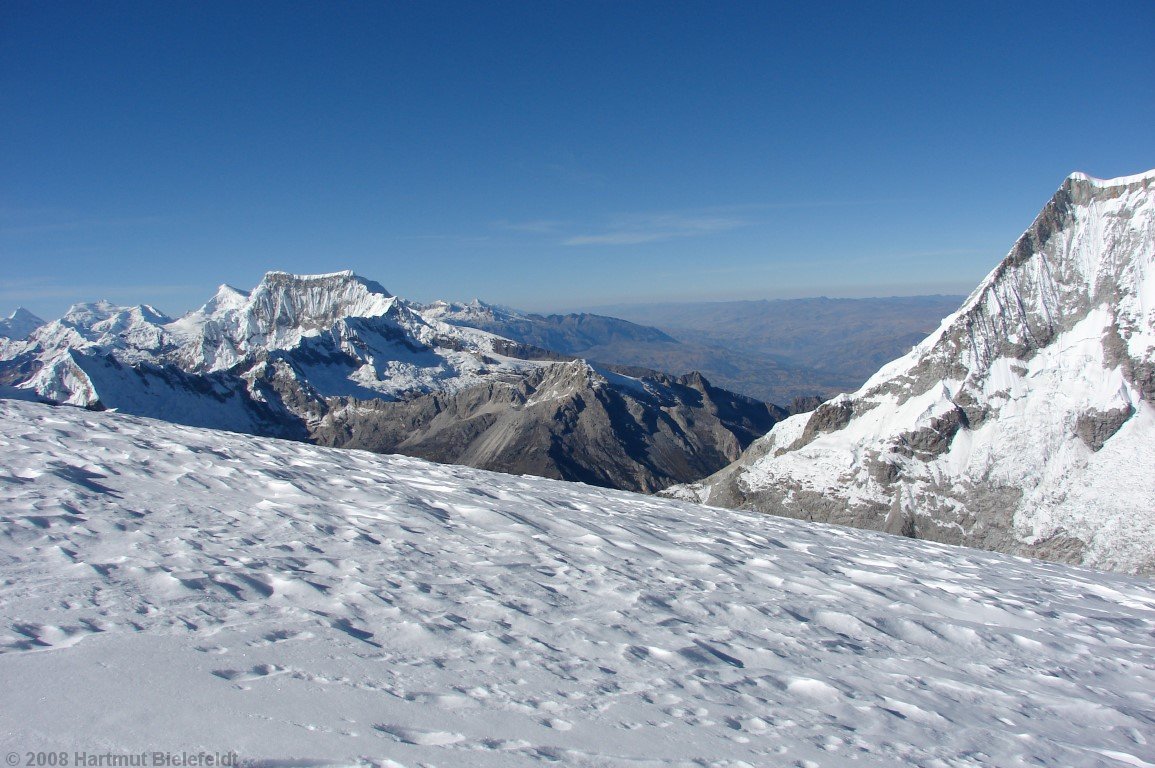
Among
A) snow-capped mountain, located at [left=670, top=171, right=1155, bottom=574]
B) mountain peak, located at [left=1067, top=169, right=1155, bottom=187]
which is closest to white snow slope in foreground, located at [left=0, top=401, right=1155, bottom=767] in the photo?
snow-capped mountain, located at [left=670, top=171, right=1155, bottom=574]

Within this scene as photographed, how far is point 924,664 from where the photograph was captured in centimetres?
961

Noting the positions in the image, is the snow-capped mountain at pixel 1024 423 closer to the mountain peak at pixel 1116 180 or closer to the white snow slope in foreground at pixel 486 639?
the mountain peak at pixel 1116 180

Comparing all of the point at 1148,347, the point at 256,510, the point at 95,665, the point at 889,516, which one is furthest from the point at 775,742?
the point at 1148,347

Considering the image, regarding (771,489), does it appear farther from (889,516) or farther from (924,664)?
(924,664)

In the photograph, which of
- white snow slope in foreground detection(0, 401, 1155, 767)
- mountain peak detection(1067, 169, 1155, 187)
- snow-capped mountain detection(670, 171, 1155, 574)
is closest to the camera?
white snow slope in foreground detection(0, 401, 1155, 767)

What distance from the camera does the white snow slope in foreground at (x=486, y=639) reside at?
592 cm

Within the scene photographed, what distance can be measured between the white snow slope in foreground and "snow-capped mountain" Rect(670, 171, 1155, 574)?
87.8 m

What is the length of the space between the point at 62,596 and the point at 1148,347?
128744 mm

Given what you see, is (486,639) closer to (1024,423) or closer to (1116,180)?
(1024,423)

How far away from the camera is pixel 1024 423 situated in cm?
9850

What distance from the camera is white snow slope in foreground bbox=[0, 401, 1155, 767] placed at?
19.4ft

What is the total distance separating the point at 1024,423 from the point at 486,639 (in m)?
116

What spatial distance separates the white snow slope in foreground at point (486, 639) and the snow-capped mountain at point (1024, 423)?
87809 mm

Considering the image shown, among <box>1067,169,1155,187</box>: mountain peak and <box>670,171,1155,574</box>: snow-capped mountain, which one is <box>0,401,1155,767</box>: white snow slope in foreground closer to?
<box>670,171,1155,574</box>: snow-capped mountain
